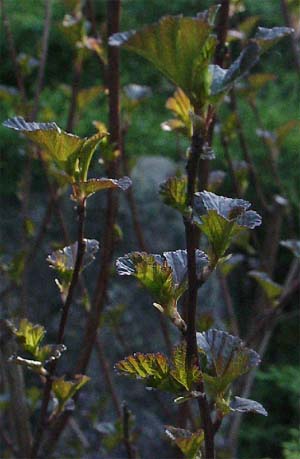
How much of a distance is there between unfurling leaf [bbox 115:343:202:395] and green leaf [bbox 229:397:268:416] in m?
0.04

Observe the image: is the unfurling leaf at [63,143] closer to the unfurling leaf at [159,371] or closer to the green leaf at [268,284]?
the unfurling leaf at [159,371]

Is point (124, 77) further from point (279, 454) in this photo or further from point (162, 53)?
point (162, 53)

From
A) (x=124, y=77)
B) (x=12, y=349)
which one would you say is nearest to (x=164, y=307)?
(x=12, y=349)

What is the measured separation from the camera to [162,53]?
0.41 meters

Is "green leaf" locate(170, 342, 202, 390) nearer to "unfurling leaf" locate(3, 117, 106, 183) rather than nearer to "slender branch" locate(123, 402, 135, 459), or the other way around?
"unfurling leaf" locate(3, 117, 106, 183)

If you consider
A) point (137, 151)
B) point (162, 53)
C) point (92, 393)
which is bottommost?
point (92, 393)

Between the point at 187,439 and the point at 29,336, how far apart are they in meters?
0.18

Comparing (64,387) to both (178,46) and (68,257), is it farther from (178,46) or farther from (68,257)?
(178,46)

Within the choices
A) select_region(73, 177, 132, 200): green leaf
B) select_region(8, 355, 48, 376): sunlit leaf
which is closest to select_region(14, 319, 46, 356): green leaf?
select_region(8, 355, 48, 376): sunlit leaf

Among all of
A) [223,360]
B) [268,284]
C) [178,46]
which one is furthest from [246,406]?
[268,284]

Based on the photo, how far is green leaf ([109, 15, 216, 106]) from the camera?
403 millimetres

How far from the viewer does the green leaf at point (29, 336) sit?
0.62m

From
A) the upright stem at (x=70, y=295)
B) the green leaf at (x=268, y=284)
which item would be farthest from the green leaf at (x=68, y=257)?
the green leaf at (x=268, y=284)

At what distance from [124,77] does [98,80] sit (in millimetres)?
125
